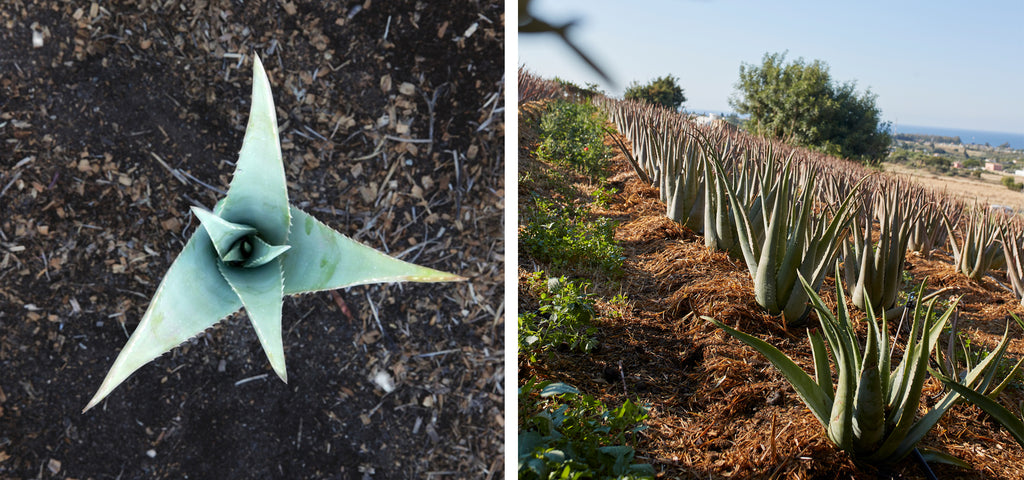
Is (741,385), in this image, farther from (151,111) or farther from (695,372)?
(151,111)

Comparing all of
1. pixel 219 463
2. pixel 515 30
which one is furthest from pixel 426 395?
pixel 515 30

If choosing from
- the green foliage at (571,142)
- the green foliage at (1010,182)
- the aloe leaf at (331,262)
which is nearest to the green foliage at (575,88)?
the green foliage at (571,142)

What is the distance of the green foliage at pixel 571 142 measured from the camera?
2.24m

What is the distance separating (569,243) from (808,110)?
9.11 meters

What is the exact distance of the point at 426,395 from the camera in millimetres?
526

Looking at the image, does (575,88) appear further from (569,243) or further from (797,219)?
(797,219)

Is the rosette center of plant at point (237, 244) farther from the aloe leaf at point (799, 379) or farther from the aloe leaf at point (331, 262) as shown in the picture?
the aloe leaf at point (799, 379)

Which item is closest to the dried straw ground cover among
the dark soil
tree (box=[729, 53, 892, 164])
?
the dark soil

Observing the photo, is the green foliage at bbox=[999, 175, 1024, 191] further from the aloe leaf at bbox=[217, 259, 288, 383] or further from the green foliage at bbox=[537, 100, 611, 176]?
the aloe leaf at bbox=[217, 259, 288, 383]

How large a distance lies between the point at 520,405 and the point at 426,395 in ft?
0.52

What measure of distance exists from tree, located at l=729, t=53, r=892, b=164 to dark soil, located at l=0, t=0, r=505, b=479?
837cm

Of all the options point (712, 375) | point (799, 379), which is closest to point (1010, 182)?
point (712, 375)

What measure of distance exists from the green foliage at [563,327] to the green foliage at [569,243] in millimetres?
299

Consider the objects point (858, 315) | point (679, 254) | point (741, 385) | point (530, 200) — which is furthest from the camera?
point (530, 200)
